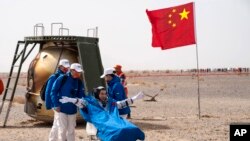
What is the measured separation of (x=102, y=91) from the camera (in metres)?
8.98

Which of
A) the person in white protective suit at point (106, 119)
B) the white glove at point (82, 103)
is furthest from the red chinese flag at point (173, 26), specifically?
the white glove at point (82, 103)

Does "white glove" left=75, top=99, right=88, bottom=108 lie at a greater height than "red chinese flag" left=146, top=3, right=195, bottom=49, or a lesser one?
lesser

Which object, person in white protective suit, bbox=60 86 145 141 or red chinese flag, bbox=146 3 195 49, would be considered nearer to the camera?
person in white protective suit, bbox=60 86 145 141

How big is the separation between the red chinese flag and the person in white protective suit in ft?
27.4

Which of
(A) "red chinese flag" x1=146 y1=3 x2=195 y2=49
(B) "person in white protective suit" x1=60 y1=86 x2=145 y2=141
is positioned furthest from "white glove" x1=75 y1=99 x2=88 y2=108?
(A) "red chinese flag" x1=146 y1=3 x2=195 y2=49

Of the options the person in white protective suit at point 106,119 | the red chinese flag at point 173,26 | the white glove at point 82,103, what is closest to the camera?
the person in white protective suit at point 106,119

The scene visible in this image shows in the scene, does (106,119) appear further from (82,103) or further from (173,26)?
(173,26)

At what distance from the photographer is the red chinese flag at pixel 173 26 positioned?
17562 mm

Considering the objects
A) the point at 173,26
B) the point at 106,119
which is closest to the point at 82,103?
the point at 106,119

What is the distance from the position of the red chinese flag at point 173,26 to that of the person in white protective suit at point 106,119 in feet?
27.4

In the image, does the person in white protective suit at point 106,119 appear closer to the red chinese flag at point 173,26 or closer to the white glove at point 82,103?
the white glove at point 82,103

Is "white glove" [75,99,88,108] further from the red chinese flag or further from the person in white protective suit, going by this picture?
the red chinese flag

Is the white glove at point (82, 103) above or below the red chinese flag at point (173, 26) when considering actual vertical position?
below

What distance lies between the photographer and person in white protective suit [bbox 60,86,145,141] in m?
8.13
